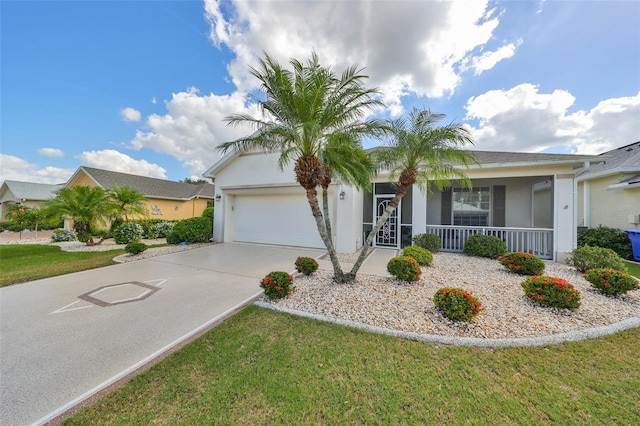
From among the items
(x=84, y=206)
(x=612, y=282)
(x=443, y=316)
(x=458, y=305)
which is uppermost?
(x=84, y=206)

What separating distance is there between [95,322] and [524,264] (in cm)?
1045

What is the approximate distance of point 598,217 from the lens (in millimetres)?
11680

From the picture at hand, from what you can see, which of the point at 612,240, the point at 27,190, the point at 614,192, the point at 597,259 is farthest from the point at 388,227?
the point at 27,190

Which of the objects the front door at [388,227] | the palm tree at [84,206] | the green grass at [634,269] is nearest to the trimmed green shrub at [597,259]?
the green grass at [634,269]

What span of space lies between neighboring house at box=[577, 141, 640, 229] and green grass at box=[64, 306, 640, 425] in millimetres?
8995

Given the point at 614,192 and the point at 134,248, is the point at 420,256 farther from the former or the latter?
the point at 614,192

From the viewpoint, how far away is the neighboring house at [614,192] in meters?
9.97

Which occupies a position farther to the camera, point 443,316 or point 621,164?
point 621,164

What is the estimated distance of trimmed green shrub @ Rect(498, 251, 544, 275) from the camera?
6.46 meters

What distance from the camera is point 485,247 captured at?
29.1ft

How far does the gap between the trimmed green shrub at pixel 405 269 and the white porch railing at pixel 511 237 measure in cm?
526

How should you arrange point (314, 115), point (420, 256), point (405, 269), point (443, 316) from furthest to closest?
point (420, 256) → point (405, 269) → point (314, 115) → point (443, 316)

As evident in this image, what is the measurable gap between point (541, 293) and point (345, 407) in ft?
15.5

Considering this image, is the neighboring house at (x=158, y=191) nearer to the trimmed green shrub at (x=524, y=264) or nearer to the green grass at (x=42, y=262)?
the green grass at (x=42, y=262)
